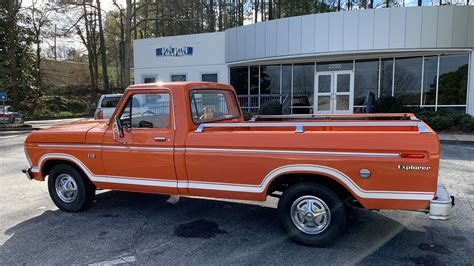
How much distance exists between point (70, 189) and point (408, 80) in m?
15.9

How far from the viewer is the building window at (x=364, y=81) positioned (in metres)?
17.6

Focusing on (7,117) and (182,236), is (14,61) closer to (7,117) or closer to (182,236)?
(7,117)

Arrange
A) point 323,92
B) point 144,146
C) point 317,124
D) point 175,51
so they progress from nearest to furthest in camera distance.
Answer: point 317,124, point 144,146, point 323,92, point 175,51

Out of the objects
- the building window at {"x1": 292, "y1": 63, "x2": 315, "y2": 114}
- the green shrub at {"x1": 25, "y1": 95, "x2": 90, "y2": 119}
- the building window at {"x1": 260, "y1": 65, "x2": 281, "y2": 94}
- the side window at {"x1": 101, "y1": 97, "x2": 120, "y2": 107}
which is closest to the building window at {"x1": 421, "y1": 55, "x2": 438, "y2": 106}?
the building window at {"x1": 292, "y1": 63, "x2": 315, "y2": 114}

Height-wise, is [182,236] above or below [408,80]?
below

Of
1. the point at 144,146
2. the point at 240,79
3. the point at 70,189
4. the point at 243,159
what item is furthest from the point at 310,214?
the point at 240,79

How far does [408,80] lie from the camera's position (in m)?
17.0

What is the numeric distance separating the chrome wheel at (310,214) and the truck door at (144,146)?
1.57 m

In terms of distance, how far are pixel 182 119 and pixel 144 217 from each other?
66.1 inches

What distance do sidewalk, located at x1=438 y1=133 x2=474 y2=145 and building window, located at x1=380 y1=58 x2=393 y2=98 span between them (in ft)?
13.7

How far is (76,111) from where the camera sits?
32750mm

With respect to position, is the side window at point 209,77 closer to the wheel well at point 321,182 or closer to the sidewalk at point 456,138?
the sidewalk at point 456,138

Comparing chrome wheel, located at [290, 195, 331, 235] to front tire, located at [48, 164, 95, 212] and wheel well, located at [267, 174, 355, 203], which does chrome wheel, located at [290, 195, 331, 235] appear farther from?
front tire, located at [48, 164, 95, 212]

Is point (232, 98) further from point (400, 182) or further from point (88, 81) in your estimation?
point (88, 81)
